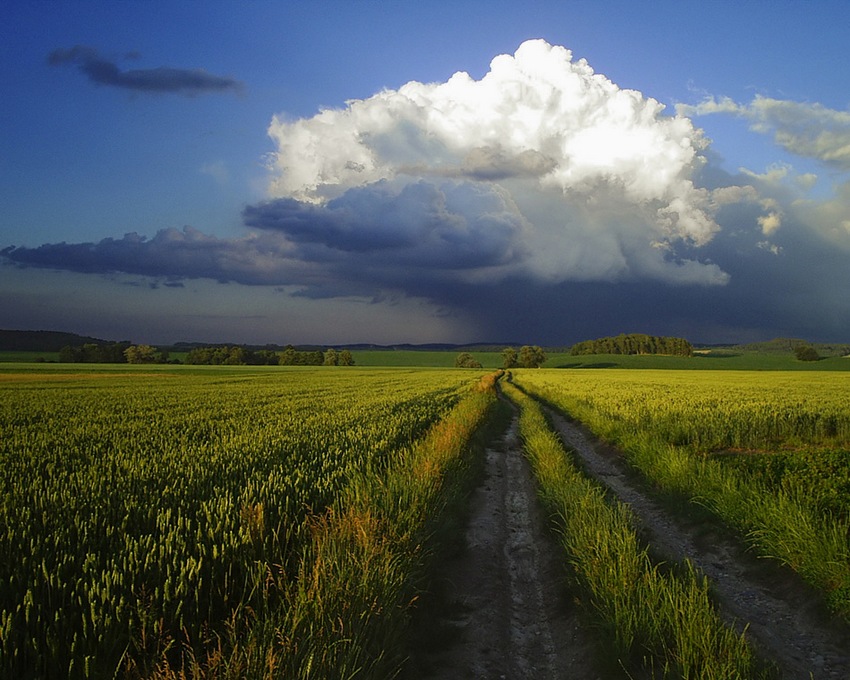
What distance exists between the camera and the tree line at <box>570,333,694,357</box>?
159000mm

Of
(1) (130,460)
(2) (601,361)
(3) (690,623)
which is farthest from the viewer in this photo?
(2) (601,361)

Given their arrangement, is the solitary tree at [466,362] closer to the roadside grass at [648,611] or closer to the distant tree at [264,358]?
the distant tree at [264,358]

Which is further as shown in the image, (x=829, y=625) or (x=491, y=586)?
(x=491, y=586)

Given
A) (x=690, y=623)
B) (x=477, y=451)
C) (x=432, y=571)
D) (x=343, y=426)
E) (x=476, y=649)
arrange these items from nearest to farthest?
(x=690, y=623)
(x=476, y=649)
(x=432, y=571)
(x=477, y=451)
(x=343, y=426)

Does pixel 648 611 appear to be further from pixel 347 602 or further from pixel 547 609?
pixel 347 602

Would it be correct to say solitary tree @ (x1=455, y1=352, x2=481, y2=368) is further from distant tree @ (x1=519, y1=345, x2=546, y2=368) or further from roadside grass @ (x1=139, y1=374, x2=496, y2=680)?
roadside grass @ (x1=139, y1=374, x2=496, y2=680)

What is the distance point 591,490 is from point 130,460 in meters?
9.01

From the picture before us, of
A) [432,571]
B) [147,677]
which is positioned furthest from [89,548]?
[432,571]

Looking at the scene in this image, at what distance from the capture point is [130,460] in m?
10.4

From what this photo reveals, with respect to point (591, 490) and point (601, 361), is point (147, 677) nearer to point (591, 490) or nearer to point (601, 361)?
point (591, 490)

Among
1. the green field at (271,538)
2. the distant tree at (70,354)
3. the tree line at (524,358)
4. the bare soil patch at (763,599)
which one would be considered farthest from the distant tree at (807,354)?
the distant tree at (70,354)

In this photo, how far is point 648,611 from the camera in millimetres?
4918

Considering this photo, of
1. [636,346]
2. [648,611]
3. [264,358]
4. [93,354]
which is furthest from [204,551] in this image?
[636,346]

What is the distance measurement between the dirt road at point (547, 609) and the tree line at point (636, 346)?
16599 cm
